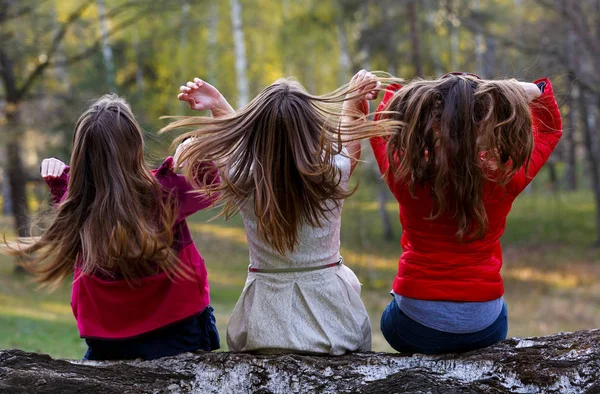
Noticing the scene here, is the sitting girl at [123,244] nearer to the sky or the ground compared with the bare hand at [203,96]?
nearer to the ground

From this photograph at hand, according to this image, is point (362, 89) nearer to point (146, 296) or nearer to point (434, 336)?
point (434, 336)

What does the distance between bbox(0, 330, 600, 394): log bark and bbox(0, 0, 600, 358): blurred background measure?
20.3ft

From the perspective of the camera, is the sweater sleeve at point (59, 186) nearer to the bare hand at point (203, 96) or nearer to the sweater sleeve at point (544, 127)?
the bare hand at point (203, 96)

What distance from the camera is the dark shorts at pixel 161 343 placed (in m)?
3.28

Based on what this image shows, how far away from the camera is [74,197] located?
124 inches

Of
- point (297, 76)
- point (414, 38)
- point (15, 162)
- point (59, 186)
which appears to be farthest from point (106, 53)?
point (59, 186)

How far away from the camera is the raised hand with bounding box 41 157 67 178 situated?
3.35m

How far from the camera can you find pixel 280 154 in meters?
2.98

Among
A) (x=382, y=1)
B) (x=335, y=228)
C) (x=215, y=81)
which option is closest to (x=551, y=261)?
(x=382, y=1)

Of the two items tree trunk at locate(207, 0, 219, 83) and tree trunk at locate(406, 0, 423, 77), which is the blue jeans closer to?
tree trunk at locate(406, 0, 423, 77)

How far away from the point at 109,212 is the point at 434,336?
1.48 meters

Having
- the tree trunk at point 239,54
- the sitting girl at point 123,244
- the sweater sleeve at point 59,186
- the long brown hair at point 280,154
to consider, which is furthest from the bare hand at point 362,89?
the tree trunk at point 239,54

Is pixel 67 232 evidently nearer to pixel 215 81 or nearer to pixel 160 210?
pixel 160 210

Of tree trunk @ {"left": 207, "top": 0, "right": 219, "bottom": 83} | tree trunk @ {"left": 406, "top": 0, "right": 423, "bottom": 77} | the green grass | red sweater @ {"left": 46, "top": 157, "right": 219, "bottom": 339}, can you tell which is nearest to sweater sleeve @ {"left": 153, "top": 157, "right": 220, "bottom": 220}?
red sweater @ {"left": 46, "top": 157, "right": 219, "bottom": 339}
